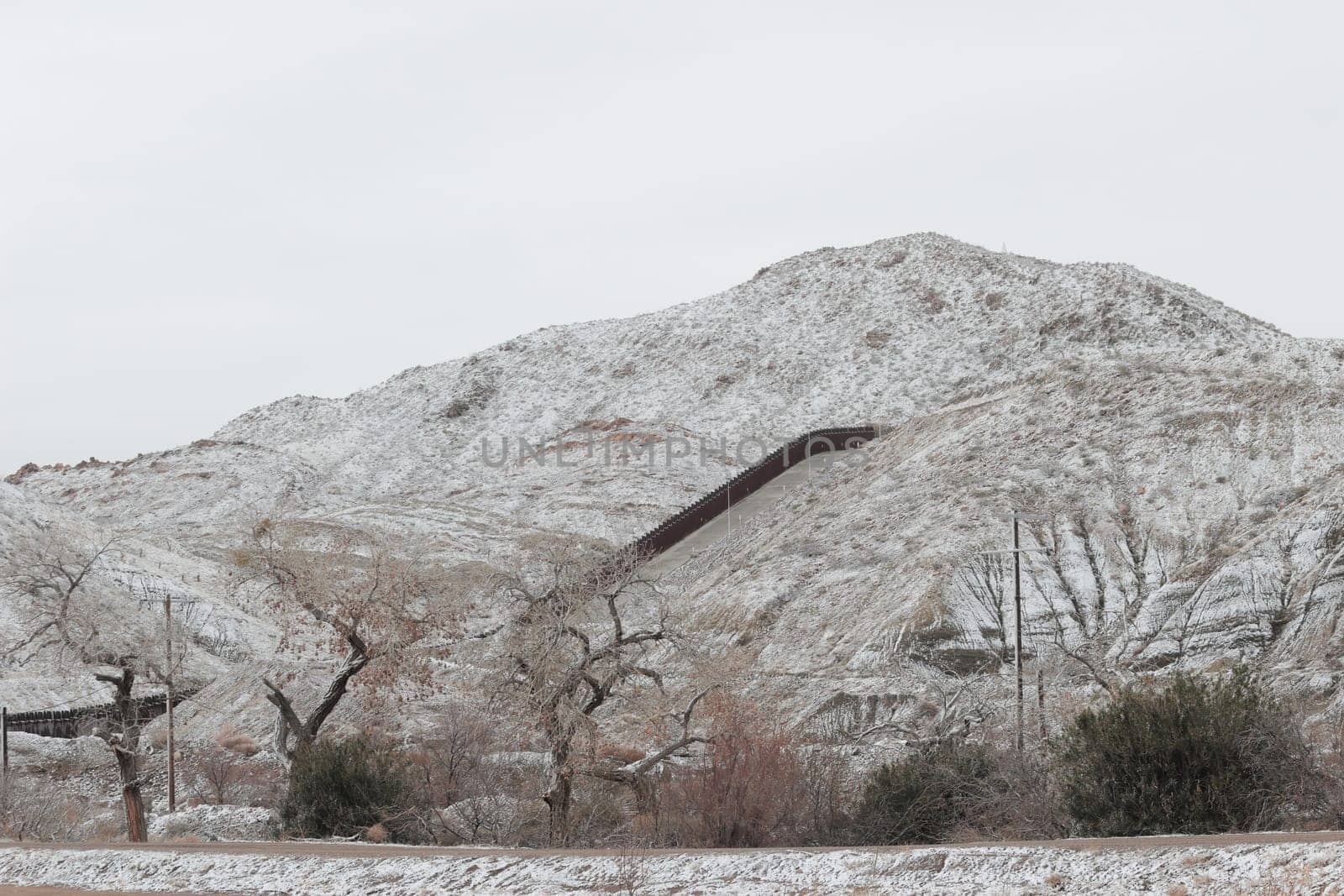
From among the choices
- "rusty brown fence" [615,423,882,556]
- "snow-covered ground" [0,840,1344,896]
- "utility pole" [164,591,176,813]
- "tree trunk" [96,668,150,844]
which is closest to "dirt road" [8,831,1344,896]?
"snow-covered ground" [0,840,1344,896]

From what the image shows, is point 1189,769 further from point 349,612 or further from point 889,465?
point 889,465

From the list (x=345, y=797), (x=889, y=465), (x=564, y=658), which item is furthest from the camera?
(x=889, y=465)

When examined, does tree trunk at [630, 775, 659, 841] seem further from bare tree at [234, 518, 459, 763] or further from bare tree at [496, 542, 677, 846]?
bare tree at [234, 518, 459, 763]

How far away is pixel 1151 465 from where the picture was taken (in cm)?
3969

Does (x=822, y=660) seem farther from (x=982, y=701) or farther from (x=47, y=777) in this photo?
(x=47, y=777)

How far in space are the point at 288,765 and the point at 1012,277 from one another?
7223cm

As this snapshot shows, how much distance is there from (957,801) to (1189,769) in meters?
3.53

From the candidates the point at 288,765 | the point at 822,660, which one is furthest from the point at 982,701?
the point at 288,765

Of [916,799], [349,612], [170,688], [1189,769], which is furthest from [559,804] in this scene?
[1189,769]

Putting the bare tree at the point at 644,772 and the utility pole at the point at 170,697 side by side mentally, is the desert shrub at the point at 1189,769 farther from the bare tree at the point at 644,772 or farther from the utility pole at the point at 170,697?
the utility pole at the point at 170,697

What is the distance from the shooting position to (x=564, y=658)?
2039 centimetres

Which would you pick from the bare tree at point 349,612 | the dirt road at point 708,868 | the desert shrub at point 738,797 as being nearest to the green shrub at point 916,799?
the desert shrub at point 738,797

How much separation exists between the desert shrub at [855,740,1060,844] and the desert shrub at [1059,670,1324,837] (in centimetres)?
111

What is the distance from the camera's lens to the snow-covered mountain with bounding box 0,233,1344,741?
3219 centimetres
